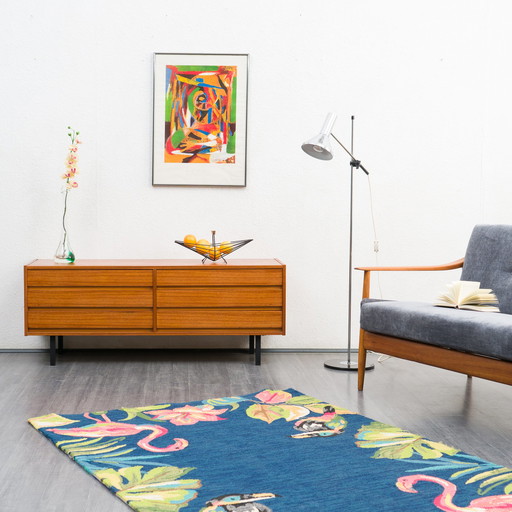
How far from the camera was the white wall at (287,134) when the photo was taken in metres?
4.38

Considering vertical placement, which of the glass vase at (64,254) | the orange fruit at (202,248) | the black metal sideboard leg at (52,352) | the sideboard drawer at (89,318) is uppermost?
the orange fruit at (202,248)

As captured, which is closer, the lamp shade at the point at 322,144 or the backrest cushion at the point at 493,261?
the backrest cushion at the point at 493,261

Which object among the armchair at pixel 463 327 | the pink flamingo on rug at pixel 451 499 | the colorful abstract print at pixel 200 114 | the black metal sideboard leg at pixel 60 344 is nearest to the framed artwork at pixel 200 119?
the colorful abstract print at pixel 200 114

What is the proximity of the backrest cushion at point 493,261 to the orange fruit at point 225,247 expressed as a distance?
1.35 meters

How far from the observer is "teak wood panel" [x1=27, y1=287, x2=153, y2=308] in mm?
3994

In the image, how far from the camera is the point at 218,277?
13.3ft

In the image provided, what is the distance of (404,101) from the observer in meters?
4.53

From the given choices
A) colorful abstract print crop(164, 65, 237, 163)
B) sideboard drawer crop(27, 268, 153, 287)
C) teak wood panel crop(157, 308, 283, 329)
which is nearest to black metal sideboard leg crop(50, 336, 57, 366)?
sideboard drawer crop(27, 268, 153, 287)

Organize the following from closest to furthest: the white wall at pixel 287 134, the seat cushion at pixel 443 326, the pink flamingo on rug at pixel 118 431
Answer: the pink flamingo on rug at pixel 118 431, the seat cushion at pixel 443 326, the white wall at pixel 287 134

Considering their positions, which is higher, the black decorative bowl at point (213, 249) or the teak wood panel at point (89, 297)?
the black decorative bowl at point (213, 249)

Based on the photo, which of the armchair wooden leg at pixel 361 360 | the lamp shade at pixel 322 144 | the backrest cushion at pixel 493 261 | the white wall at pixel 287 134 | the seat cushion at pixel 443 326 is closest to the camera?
the seat cushion at pixel 443 326

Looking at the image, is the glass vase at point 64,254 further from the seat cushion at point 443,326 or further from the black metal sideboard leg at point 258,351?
the seat cushion at point 443,326

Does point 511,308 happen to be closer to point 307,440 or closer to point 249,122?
point 307,440

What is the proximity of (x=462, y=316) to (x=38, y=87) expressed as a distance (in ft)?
9.65
